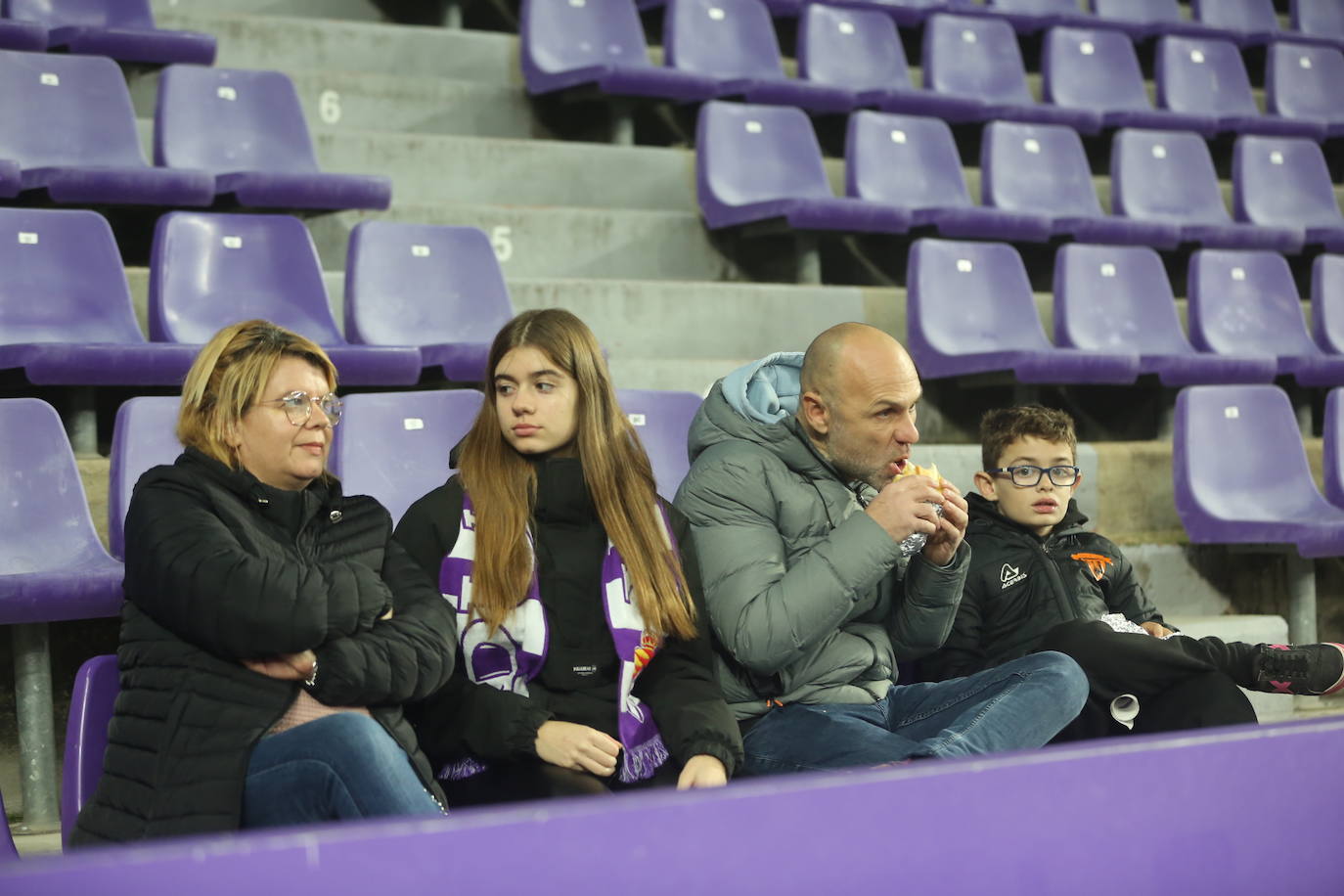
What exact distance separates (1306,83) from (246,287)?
4191 millimetres

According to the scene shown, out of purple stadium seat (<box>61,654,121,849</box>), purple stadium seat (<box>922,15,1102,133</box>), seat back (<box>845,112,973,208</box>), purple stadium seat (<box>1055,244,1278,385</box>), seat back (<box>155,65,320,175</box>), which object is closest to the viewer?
purple stadium seat (<box>61,654,121,849</box>)

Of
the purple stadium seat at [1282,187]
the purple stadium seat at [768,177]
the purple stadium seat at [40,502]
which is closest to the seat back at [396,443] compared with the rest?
the purple stadium seat at [40,502]

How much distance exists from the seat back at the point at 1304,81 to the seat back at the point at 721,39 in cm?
199

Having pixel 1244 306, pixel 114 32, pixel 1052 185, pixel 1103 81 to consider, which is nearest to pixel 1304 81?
pixel 1103 81

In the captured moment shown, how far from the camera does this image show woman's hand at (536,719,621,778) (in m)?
1.75

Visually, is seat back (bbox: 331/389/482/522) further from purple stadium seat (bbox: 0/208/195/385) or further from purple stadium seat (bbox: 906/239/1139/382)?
purple stadium seat (bbox: 906/239/1139/382)

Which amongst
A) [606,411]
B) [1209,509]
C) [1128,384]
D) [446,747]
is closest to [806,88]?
[1128,384]

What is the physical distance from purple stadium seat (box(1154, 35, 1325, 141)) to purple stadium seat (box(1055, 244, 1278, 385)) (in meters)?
1.47

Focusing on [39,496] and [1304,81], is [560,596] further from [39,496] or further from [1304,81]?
[1304,81]

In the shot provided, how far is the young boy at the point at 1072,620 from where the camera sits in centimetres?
221

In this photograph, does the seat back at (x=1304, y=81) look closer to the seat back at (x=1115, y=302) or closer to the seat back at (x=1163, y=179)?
the seat back at (x=1163, y=179)

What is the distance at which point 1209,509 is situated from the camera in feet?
10.9

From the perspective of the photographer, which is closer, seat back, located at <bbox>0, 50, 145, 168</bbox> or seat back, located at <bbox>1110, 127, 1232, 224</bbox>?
seat back, located at <bbox>0, 50, 145, 168</bbox>

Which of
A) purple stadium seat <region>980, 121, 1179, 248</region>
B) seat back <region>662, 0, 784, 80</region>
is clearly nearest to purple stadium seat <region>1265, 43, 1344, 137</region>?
purple stadium seat <region>980, 121, 1179, 248</region>
